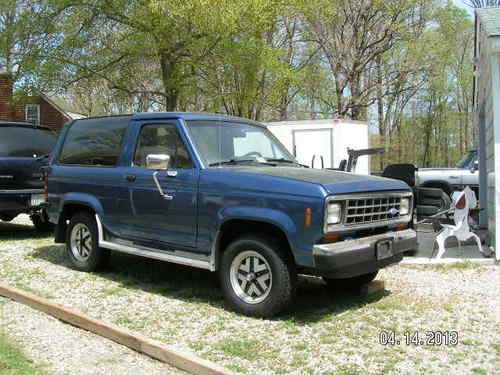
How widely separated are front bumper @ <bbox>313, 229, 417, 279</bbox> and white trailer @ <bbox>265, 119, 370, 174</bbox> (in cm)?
914

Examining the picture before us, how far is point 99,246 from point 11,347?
2327 millimetres

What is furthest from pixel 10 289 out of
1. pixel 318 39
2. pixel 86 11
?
pixel 318 39

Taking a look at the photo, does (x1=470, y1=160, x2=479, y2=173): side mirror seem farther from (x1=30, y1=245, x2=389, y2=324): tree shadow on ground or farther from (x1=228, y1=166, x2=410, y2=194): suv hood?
(x1=228, y1=166, x2=410, y2=194): suv hood

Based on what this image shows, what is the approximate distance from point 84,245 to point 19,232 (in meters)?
4.23

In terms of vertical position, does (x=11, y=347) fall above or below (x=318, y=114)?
below

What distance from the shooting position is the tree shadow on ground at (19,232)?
10.1 m

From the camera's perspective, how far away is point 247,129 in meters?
6.43

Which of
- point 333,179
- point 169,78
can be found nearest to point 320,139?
point 169,78

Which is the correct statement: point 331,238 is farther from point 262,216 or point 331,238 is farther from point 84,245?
point 84,245

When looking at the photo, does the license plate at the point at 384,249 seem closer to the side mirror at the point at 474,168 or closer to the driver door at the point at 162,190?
the driver door at the point at 162,190

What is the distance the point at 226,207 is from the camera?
5285mm

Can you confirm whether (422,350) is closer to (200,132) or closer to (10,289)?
(200,132)

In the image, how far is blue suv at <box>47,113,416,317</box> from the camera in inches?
191

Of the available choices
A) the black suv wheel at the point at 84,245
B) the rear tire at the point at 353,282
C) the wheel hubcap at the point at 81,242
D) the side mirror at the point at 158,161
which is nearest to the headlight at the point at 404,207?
the rear tire at the point at 353,282
